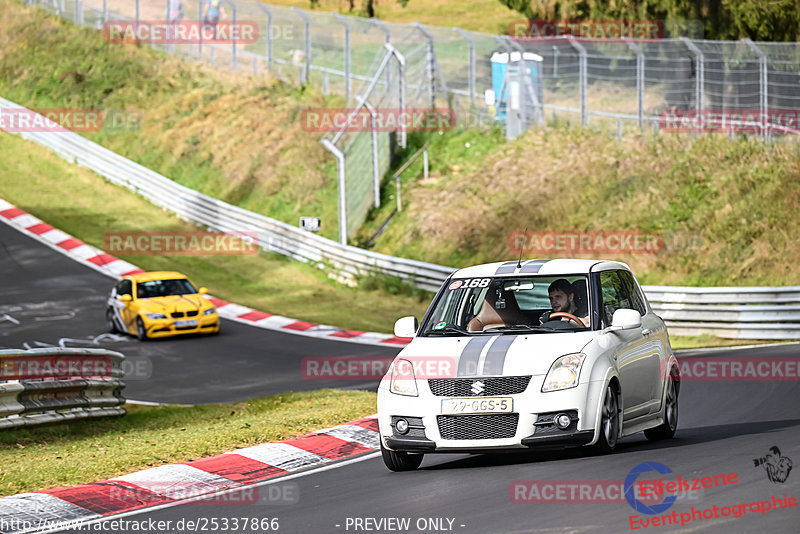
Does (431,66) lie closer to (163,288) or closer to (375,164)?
(375,164)

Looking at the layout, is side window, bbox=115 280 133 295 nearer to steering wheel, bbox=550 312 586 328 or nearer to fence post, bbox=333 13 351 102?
fence post, bbox=333 13 351 102

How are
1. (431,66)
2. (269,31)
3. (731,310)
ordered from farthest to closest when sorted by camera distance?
(269,31) → (431,66) → (731,310)

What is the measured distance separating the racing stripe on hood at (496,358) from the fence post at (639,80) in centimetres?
2229

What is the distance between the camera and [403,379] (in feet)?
31.3

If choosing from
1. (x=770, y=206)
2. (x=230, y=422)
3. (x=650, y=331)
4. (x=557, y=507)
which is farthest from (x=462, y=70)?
(x=557, y=507)

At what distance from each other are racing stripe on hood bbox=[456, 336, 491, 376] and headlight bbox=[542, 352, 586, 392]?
53cm

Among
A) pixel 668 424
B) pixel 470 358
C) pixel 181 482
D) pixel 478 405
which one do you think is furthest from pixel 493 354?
pixel 181 482

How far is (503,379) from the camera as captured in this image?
9156mm

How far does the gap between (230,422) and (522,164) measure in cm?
2122

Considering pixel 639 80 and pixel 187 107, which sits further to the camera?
pixel 187 107

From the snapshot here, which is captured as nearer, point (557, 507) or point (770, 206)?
point (557, 507)

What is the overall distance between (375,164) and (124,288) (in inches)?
416

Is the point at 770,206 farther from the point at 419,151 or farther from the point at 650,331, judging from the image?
the point at 650,331

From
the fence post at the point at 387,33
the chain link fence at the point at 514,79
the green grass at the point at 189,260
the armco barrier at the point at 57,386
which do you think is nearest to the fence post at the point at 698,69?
the chain link fence at the point at 514,79
